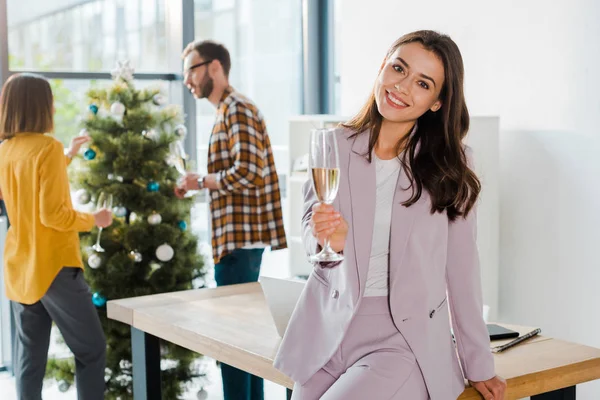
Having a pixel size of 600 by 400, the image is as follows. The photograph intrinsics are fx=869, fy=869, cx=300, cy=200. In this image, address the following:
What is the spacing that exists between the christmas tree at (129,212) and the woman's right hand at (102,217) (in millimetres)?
297

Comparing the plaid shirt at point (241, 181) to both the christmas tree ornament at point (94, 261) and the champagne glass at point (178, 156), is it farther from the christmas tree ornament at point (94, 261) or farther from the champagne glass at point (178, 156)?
the christmas tree ornament at point (94, 261)

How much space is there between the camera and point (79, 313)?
374cm

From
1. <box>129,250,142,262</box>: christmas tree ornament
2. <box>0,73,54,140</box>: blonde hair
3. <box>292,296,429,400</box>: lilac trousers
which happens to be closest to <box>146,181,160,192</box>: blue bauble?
<box>129,250,142,262</box>: christmas tree ornament

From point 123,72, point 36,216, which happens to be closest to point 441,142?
point 36,216

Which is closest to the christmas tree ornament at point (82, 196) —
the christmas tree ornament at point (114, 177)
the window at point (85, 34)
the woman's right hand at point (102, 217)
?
the christmas tree ornament at point (114, 177)

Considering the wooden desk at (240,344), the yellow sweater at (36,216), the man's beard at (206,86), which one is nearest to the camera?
the wooden desk at (240,344)

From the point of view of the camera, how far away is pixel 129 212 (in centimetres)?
442

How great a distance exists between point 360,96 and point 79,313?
265cm

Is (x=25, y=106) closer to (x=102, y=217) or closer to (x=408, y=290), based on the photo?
(x=102, y=217)

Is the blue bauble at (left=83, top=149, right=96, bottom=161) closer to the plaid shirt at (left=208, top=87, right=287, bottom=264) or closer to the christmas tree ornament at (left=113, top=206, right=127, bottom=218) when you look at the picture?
the christmas tree ornament at (left=113, top=206, right=127, bottom=218)

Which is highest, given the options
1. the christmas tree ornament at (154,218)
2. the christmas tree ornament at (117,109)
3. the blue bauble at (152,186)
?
the christmas tree ornament at (117,109)

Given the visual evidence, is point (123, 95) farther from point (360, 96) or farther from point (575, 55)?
point (575, 55)

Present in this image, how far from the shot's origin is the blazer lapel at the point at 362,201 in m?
1.98

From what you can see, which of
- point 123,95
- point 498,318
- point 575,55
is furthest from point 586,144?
point 123,95
